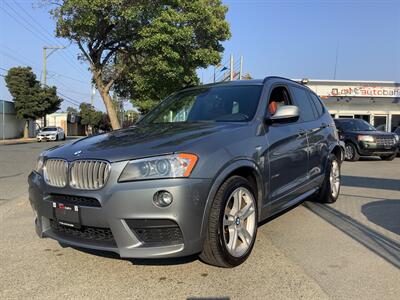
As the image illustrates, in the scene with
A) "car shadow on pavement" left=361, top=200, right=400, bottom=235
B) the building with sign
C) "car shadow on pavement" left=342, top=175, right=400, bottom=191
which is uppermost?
the building with sign

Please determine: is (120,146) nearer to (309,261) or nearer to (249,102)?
(249,102)

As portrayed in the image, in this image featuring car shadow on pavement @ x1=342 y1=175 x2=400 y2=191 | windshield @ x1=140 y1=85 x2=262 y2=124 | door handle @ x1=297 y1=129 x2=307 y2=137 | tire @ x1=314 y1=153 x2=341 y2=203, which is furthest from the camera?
car shadow on pavement @ x1=342 y1=175 x2=400 y2=191

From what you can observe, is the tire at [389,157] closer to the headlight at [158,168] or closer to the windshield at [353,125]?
the windshield at [353,125]


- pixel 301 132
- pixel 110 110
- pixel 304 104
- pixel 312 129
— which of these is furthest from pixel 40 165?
pixel 110 110

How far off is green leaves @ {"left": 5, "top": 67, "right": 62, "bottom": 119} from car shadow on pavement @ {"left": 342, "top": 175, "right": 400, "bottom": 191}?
4285cm

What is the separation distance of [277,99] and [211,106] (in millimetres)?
858

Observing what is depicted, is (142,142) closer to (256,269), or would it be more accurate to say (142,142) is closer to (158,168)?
(158,168)

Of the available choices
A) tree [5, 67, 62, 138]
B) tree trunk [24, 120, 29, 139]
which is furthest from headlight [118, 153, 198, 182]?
tree trunk [24, 120, 29, 139]

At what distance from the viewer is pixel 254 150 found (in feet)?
15.0

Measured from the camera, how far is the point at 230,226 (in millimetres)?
4238

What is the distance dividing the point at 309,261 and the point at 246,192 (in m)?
0.90

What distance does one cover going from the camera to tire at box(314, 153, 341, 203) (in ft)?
22.6

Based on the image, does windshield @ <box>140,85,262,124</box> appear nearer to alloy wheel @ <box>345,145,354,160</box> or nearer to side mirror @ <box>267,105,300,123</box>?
side mirror @ <box>267,105,300,123</box>

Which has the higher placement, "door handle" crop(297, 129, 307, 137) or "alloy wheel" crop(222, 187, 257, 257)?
"door handle" crop(297, 129, 307, 137)
